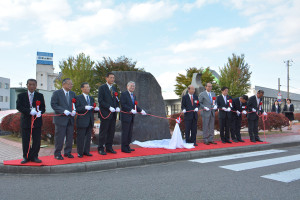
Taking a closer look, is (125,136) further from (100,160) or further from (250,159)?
A: (250,159)

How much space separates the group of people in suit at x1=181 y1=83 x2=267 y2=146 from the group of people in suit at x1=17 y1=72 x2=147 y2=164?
1941 millimetres

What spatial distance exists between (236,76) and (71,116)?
91.1ft

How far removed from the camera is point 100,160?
5.59 metres

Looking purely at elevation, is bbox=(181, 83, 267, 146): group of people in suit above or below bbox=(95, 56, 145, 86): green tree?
below

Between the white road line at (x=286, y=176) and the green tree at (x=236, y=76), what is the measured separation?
2598cm

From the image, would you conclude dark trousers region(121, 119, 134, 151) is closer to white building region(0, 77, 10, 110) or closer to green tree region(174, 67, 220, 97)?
green tree region(174, 67, 220, 97)

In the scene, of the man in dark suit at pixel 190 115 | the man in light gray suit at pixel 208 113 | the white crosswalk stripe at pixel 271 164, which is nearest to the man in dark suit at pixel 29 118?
the white crosswalk stripe at pixel 271 164

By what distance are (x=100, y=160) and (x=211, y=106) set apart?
4.38 m

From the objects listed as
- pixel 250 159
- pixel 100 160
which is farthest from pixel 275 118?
pixel 100 160

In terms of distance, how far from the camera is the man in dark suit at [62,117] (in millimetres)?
5574

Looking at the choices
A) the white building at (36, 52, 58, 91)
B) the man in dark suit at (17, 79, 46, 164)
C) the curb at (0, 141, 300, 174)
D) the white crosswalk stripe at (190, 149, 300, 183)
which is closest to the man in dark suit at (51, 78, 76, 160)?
the man in dark suit at (17, 79, 46, 164)

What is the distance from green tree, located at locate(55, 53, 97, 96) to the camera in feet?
Answer: 98.9

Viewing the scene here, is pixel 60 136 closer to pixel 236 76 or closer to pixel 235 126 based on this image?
pixel 235 126

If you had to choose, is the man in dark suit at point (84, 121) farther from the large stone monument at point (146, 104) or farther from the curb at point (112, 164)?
the large stone monument at point (146, 104)
